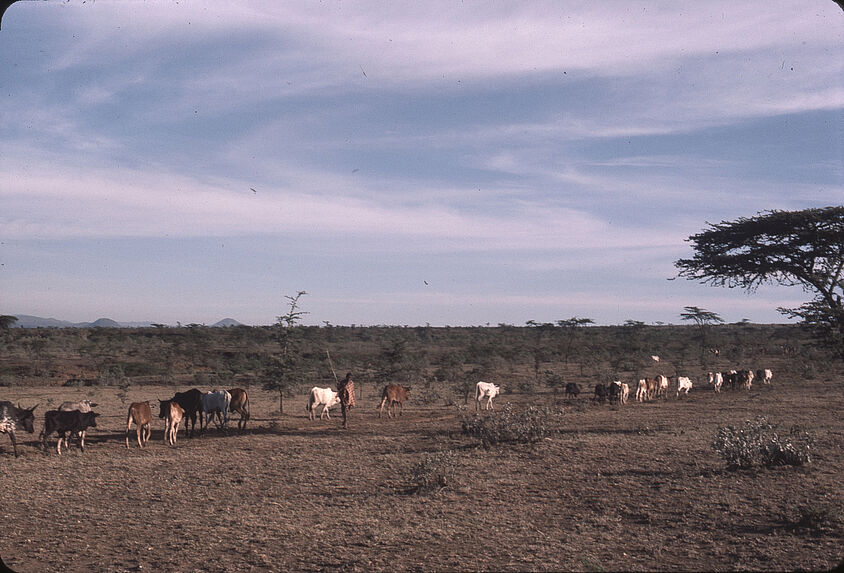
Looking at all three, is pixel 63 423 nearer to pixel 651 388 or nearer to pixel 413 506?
pixel 413 506

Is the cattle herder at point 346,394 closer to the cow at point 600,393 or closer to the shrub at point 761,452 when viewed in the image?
the cow at point 600,393

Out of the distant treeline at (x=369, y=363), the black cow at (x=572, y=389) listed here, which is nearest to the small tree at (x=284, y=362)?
the distant treeline at (x=369, y=363)

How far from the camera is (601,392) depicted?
23.1m

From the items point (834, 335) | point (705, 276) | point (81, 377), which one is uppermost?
point (705, 276)

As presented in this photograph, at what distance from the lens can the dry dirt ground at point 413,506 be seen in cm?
706

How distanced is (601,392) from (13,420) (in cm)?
1825

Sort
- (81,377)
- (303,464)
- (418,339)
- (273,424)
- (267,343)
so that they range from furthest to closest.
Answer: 1. (418,339)
2. (267,343)
3. (81,377)
4. (273,424)
5. (303,464)

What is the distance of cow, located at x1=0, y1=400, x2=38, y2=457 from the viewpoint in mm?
13281

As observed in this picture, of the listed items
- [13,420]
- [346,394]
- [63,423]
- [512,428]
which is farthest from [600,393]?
[13,420]

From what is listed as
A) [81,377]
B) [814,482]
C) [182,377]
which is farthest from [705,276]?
[81,377]

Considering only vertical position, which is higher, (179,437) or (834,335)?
(834,335)

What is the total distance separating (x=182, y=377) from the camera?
3812cm

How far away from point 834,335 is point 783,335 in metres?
65.4

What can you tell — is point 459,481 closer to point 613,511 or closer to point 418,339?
point 613,511
